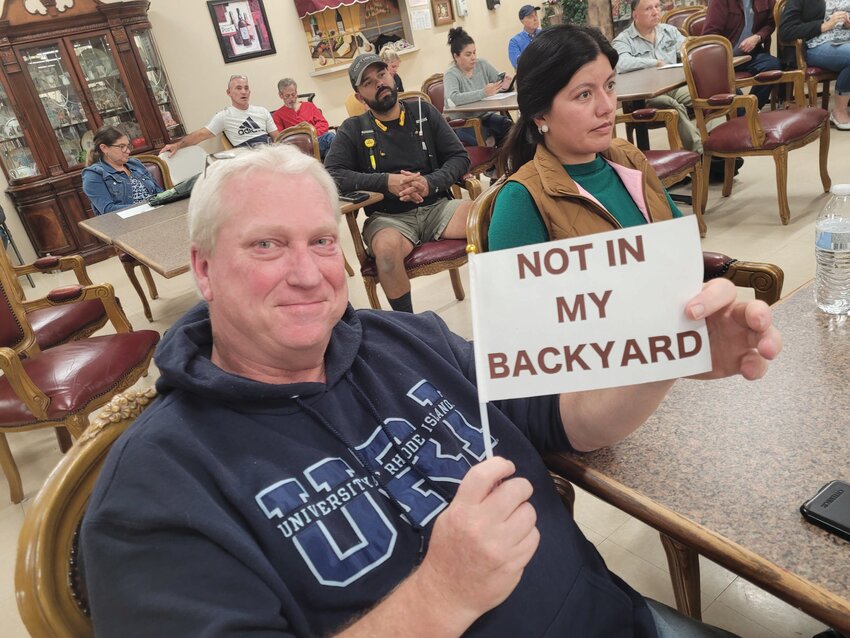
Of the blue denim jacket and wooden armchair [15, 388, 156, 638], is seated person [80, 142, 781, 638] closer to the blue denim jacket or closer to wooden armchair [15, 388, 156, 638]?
wooden armchair [15, 388, 156, 638]

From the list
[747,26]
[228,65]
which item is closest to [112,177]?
[228,65]

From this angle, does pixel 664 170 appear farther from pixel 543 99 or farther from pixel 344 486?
pixel 344 486

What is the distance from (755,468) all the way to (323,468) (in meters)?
0.60

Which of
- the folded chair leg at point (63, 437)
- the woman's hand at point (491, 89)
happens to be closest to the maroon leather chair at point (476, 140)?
the woman's hand at point (491, 89)

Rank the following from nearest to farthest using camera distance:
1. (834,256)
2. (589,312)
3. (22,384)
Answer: (589,312) < (834,256) < (22,384)

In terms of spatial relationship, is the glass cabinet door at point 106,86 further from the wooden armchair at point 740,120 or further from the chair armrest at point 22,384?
the wooden armchair at point 740,120

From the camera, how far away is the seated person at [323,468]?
0.70m

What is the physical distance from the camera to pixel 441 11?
27.7ft

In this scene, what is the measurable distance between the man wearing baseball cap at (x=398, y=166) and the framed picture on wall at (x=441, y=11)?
19.2ft

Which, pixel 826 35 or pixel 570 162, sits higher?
pixel 570 162

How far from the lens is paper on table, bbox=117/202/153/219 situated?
3.96 m

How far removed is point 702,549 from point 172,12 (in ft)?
24.7

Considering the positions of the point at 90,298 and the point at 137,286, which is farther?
the point at 137,286

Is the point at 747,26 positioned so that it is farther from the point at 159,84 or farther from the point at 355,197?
the point at 159,84
